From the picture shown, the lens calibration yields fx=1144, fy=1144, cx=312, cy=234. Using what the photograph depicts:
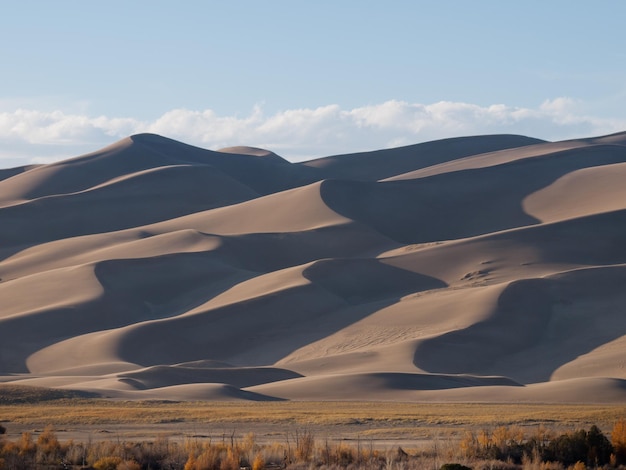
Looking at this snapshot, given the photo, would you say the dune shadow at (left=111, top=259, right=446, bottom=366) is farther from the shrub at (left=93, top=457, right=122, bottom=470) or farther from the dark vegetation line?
the shrub at (left=93, top=457, right=122, bottom=470)

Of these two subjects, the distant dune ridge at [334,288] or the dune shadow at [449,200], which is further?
the dune shadow at [449,200]

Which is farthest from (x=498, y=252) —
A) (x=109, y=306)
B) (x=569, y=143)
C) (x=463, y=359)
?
(x=569, y=143)

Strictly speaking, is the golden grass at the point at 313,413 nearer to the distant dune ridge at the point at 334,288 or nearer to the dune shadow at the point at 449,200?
the distant dune ridge at the point at 334,288

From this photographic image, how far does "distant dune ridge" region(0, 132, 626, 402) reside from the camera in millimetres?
50344

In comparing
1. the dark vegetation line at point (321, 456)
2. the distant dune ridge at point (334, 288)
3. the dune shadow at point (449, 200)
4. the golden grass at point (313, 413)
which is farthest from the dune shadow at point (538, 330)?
the dark vegetation line at point (321, 456)

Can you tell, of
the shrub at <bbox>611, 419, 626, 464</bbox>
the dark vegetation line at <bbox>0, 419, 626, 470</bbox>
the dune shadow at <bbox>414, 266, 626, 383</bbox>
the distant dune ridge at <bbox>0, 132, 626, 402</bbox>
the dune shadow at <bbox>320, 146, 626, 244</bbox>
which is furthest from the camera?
the dune shadow at <bbox>320, 146, 626, 244</bbox>

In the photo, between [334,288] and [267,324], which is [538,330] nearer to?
[334,288]

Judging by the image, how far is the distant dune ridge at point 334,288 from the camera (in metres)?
50.3

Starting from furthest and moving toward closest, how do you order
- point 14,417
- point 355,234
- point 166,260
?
1. point 355,234
2. point 166,260
3. point 14,417

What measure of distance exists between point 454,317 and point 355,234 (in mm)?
25665

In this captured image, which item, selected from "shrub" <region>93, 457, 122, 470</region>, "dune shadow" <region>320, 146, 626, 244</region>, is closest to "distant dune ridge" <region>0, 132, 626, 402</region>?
"dune shadow" <region>320, 146, 626, 244</region>

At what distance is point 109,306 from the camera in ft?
229

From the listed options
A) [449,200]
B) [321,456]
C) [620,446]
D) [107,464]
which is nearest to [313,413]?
[321,456]

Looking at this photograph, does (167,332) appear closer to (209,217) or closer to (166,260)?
(166,260)
